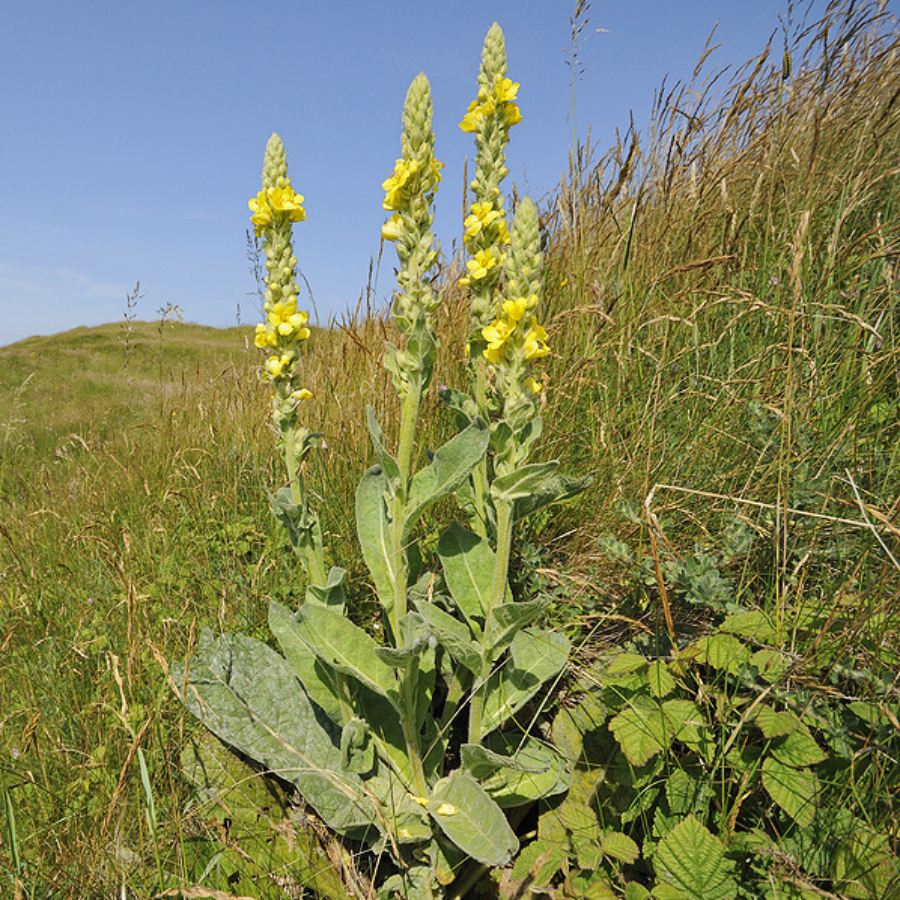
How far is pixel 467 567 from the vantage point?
6.00 feet

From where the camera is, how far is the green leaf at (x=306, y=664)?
1809 millimetres

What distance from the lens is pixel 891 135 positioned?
361 cm

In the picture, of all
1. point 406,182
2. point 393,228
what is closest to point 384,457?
point 393,228

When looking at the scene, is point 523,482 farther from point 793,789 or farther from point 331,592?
point 793,789

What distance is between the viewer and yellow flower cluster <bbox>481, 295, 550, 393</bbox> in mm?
1613

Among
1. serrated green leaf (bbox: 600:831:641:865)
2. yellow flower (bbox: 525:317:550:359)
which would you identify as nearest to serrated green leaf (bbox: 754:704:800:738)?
serrated green leaf (bbox: 600:831:641:865)

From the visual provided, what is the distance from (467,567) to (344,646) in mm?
425

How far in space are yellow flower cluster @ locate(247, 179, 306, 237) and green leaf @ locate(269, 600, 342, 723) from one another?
1.10m

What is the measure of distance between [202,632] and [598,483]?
61.4 inches

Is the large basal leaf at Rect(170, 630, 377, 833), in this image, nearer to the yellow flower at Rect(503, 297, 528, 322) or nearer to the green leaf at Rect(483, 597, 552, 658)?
the green leaf at Rect(483, 597, 552, 658)

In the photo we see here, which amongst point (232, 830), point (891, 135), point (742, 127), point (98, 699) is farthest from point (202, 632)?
point (891, 135)

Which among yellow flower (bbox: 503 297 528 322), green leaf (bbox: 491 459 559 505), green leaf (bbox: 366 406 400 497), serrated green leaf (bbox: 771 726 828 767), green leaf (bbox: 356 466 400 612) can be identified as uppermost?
yellow flower (bbox: 503 297 528 322)

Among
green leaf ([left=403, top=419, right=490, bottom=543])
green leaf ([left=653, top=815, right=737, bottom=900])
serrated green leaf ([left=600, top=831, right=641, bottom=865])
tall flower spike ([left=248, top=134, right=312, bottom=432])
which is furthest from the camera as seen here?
tall flower spike ([left=248, top=134, right=312, bottom=432])

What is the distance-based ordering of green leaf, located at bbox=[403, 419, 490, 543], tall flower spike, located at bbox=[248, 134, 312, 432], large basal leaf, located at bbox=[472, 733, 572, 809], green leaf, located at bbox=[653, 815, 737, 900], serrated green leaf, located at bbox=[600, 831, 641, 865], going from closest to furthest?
green leaf, located at bbox=[653, 815, 737, 900] < serrated green leaf, located at bbox=[600, 831, 641, 865] < green leaf, located at bbox=[403, 419, 490, 543] < tall flower spike, located at bbox=[248, 134, 312, 432] < large basal leaf, located at bbox=[472, 733, 572, 809]
